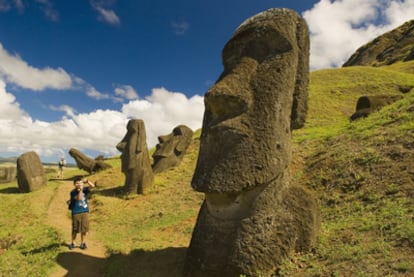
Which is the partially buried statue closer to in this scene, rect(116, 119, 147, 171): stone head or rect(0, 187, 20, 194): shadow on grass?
rect(116, 119, 147, 171): stone head

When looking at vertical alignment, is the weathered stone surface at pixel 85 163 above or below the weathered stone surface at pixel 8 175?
above

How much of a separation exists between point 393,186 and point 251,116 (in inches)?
187

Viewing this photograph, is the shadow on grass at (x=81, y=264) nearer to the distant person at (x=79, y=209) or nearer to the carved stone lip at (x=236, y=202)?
the distant person at (x=79, y=209)

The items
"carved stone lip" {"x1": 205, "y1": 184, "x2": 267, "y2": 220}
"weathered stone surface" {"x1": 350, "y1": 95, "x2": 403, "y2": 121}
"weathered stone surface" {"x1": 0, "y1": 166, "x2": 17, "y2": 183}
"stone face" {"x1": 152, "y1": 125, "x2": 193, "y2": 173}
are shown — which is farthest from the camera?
"weathered stone surface" {"x1": 0, "y1": 166, "x2": 17, "y2": 183}

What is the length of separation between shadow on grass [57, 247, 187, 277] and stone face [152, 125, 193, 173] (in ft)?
35.5

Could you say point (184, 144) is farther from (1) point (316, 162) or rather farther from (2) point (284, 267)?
(2) point (284, 267)

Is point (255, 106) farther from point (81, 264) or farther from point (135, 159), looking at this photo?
point (135, 159)

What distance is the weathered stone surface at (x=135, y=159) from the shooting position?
1530 centimetres

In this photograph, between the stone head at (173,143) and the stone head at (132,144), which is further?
the stone head at (173,143)

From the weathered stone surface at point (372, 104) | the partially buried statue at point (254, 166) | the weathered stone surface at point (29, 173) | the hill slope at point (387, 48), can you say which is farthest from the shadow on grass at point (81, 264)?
the hill slope at point (387, 48)

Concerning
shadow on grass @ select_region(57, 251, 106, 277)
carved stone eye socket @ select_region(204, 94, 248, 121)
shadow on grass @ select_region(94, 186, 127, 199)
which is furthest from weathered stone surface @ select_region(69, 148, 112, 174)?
carved stone eye socket @ select_region(204, 94, 248, 121)

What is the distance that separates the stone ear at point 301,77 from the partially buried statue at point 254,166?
0.19 feet

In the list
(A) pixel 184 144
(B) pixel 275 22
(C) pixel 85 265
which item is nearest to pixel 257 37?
(B) pixel 275 22

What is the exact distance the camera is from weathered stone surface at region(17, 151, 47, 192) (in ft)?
56.9
